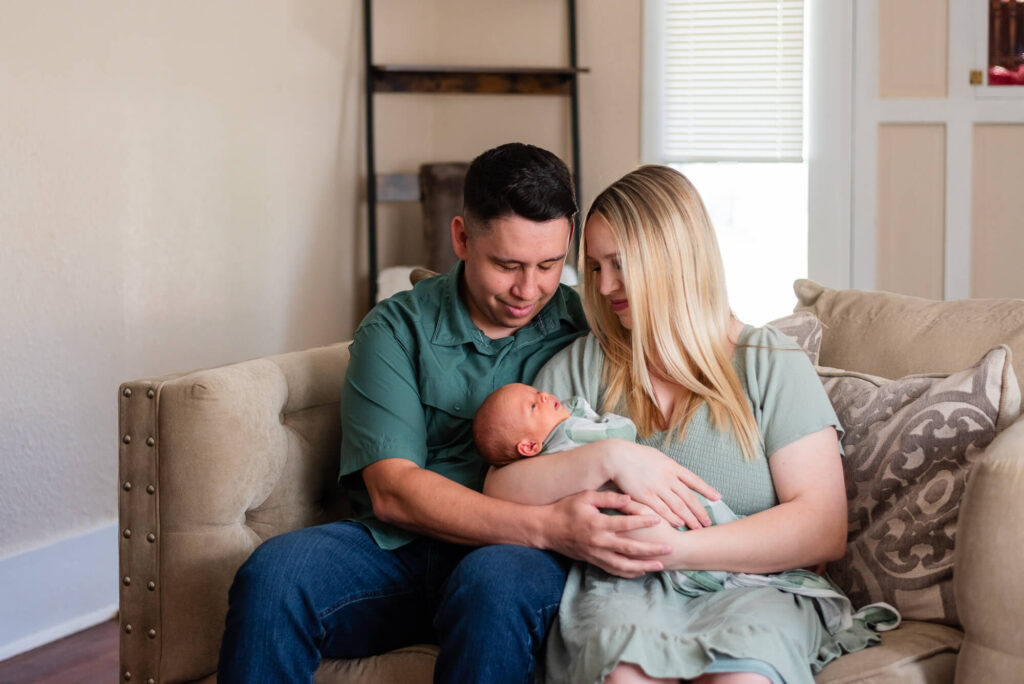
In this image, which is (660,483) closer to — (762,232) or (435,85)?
(762,232)

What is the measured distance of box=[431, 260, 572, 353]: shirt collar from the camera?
5.48ft

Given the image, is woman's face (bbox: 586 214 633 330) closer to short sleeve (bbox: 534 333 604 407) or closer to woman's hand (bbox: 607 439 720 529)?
short sleeve (bbox: 534 333 604 407)

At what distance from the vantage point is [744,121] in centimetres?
355

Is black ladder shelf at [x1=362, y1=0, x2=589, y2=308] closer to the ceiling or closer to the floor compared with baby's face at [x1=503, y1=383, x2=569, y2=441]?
closer to the ceiling

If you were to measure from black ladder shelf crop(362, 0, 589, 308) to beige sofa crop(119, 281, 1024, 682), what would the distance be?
6.01ft

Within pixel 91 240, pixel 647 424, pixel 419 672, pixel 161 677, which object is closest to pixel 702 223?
pixel 647 424

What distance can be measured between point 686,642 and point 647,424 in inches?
15.5

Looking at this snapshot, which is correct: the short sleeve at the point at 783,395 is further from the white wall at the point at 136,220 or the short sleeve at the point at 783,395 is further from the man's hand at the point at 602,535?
the white wall at the point at 136,220

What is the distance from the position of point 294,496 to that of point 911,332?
3.54ft

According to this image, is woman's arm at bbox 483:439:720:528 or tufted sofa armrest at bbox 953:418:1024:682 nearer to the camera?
tufted sofa armrest at bbox 953:418:1024:682

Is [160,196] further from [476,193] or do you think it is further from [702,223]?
[702,223]

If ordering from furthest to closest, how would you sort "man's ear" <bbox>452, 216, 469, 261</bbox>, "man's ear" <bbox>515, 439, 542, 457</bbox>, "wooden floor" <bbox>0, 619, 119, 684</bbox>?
"wooden floor" <bbox>0, 619, 119, 684</bbox>, "man's ear" <bbox>452, 216, 469, 261</bbox>, "man's ear" <bbox>515, 439, 542, 457</bbox>

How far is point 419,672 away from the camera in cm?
142

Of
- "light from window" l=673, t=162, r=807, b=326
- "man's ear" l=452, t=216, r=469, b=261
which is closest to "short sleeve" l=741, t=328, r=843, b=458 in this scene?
"man's ear" l=452, t=216, r=469, b=261
